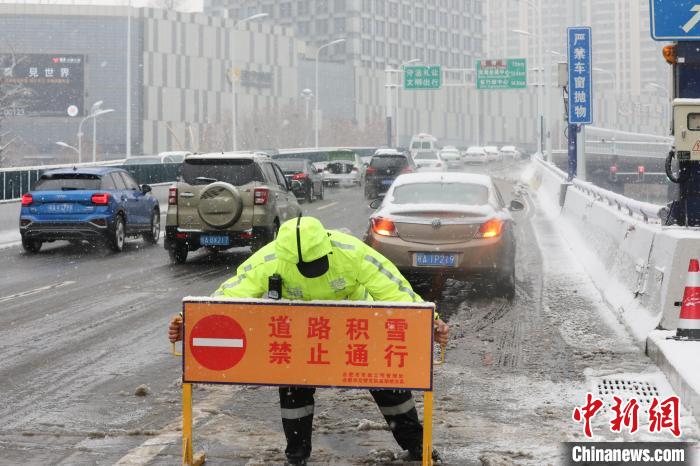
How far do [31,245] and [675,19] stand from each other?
13.1m

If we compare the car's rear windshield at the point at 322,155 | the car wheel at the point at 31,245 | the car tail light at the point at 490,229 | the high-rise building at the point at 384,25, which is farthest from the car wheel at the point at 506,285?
the high-rise building at the point at 384,25

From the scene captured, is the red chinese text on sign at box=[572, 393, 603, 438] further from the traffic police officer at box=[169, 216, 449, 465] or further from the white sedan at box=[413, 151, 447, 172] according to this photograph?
the white sedan at box=[413, 151, 447, 172]

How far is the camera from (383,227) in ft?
43.8

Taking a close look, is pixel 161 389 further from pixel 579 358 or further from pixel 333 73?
pixel 333 73

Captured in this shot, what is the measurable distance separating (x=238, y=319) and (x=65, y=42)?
101800 mm

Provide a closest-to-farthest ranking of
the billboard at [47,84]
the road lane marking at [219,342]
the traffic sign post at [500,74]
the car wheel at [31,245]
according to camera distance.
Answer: the road lane marking at [219,342] < the car wheel at [31,245] < the traffic sign post at [500,74] < the billboard at [47,84]

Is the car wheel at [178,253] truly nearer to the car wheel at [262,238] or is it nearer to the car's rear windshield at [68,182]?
the car wheel at [262,238]

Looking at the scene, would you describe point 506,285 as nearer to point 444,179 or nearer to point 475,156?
point 444,179

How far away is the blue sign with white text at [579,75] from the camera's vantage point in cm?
3173

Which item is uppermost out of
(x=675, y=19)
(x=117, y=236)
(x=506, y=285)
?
(x=675, y=19)

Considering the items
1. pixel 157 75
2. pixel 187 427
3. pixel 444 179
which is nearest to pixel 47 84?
pixel 157 75

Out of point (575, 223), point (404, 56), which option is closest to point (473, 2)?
point (404, 56)

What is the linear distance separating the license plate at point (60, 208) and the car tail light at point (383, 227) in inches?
338

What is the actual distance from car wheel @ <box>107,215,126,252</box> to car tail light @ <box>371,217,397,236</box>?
8.27 metres
